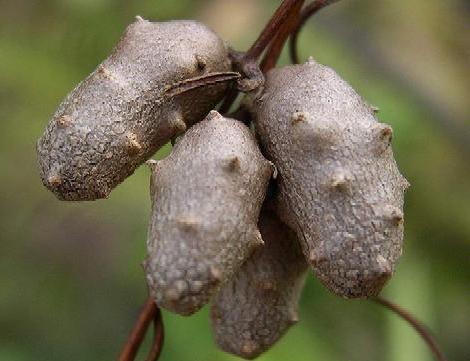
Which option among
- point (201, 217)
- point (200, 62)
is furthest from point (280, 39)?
point (201, 217)

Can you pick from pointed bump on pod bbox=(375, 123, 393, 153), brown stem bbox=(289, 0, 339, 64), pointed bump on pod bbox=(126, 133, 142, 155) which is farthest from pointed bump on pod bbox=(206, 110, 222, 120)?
brown stem bbox=(289, 0, 339, 64)

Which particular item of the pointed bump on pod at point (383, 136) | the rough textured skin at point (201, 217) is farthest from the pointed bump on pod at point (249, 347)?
the pointed bump on pod at point (383, 136)

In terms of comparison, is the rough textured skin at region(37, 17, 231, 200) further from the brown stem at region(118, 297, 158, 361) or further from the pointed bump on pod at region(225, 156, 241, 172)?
the brown stem at region(118, 297, 158, 361)

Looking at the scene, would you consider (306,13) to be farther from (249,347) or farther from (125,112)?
(249,347)

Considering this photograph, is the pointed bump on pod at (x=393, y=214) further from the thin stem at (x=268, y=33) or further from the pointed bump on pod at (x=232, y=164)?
the thin stem at (x=268, y=33)

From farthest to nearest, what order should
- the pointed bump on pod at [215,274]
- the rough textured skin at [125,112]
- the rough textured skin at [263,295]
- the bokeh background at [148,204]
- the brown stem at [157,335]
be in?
the bokeh background at [148,204] < the brown stem at [157,335] < the rough textured skin at [263,295] < the rough textured skin at [125,112] < the pointed bump on pod at [215,274]

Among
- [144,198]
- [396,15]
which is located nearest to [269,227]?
[144,198]

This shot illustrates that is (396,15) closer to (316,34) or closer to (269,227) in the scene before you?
(316,34)
